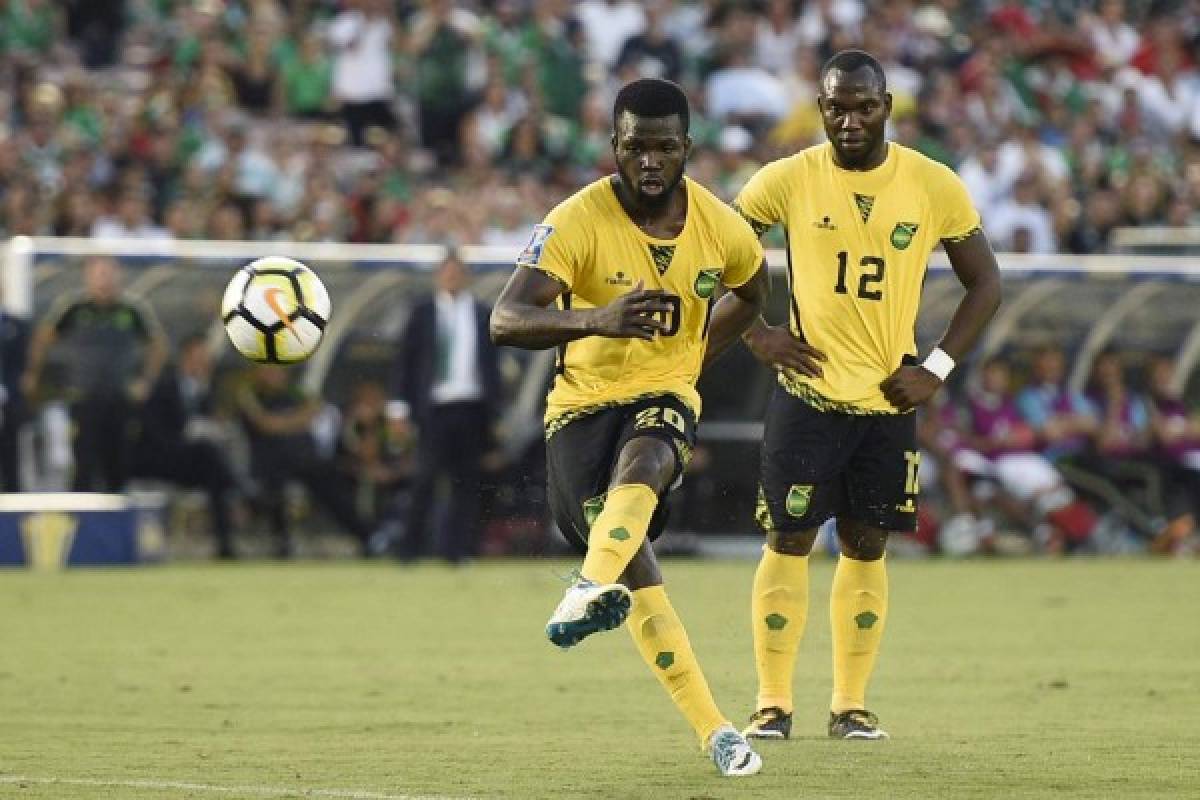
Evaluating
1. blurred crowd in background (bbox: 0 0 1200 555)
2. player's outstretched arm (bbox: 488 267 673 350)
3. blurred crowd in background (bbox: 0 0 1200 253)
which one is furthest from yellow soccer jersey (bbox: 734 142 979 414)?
→ blurred crowd in background (bbox: 0 0 1200 253)

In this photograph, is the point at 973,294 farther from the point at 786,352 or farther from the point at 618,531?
the point at 618,531

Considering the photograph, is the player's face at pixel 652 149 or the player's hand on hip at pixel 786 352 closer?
the player's face at pixel 652 149

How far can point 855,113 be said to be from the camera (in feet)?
29.7

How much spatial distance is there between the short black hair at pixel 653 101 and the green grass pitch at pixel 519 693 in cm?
209

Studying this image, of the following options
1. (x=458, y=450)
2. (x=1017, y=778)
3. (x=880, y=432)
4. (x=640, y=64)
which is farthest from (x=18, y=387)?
(x=1017, y=778)

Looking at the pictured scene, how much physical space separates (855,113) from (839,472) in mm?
1316

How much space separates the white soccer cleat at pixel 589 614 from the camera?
7258mm

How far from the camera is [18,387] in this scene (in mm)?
19391

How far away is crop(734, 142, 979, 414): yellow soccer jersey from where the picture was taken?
9.22m

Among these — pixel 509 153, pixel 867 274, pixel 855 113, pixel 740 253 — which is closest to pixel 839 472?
pixel 867 274

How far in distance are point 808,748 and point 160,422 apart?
38.4 feet

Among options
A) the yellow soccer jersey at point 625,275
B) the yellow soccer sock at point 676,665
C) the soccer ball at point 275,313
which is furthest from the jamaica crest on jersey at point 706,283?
the soccer ball at point 275,313

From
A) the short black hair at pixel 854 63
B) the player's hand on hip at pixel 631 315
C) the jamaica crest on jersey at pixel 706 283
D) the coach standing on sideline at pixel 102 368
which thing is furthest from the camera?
the coach standing on sideline at pixel 102 368

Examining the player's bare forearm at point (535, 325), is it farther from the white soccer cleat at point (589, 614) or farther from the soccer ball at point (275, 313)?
the soccer ball at point (275, 313)
